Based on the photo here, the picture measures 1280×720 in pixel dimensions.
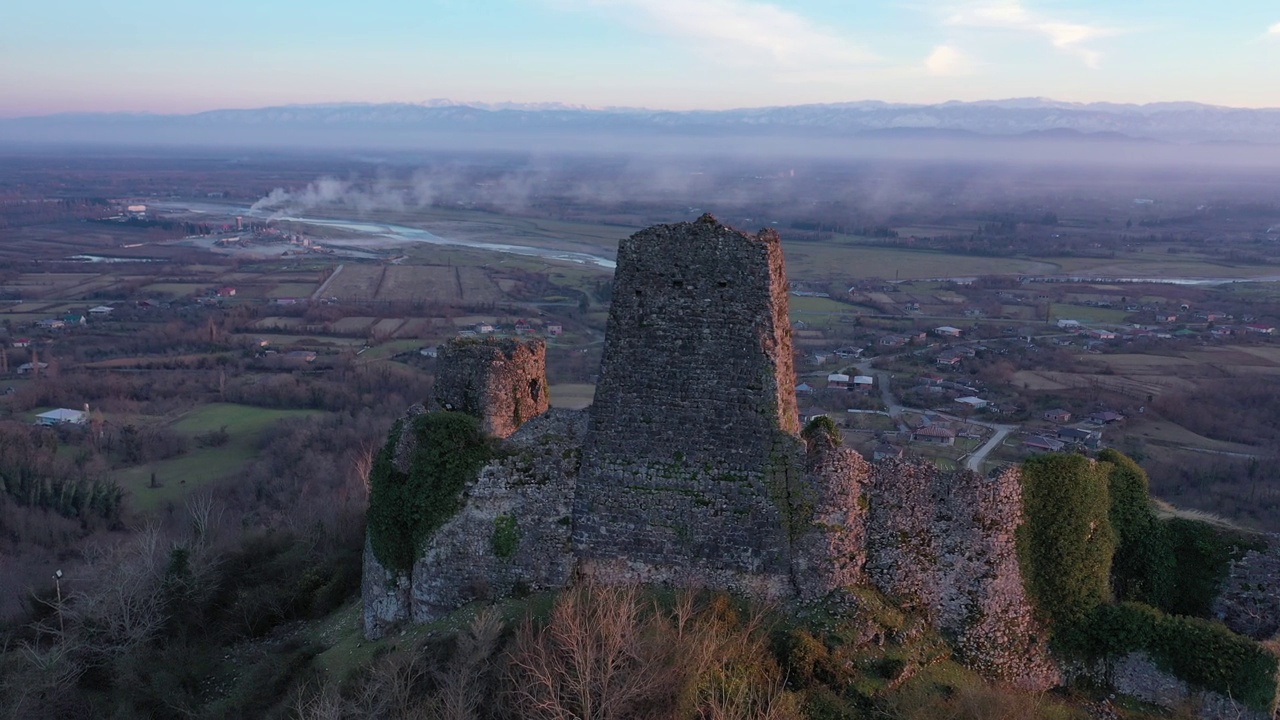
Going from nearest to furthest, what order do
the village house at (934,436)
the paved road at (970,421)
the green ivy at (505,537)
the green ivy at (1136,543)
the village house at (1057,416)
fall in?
the green ivy at (505,537) → the green ivy at (1136,543) → the paved road at (970,421) → the village house at (934,436) → the village house at (1057,416)

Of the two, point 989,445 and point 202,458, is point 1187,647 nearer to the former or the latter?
point 989,445

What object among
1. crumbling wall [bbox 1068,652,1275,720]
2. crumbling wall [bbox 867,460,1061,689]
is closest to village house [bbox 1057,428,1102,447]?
crumbling wall [bbox 1068,652,1275,720]

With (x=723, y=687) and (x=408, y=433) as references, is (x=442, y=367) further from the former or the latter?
A: (x=723, y=687)

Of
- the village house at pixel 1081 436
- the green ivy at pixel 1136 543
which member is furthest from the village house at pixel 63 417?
the green ivy at pixel 1136 543

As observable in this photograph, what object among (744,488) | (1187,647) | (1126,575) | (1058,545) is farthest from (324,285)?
(1187,647)

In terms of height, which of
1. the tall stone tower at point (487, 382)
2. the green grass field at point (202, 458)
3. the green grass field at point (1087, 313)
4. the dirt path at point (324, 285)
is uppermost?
the tall stone tower at point (487, 382)

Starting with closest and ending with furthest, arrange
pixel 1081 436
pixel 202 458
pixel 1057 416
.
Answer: pixel 1081 436
pixel 1057 416
pixel 202 458

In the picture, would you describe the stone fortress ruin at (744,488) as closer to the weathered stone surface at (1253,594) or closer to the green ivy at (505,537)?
the green ivy at (505,537)
